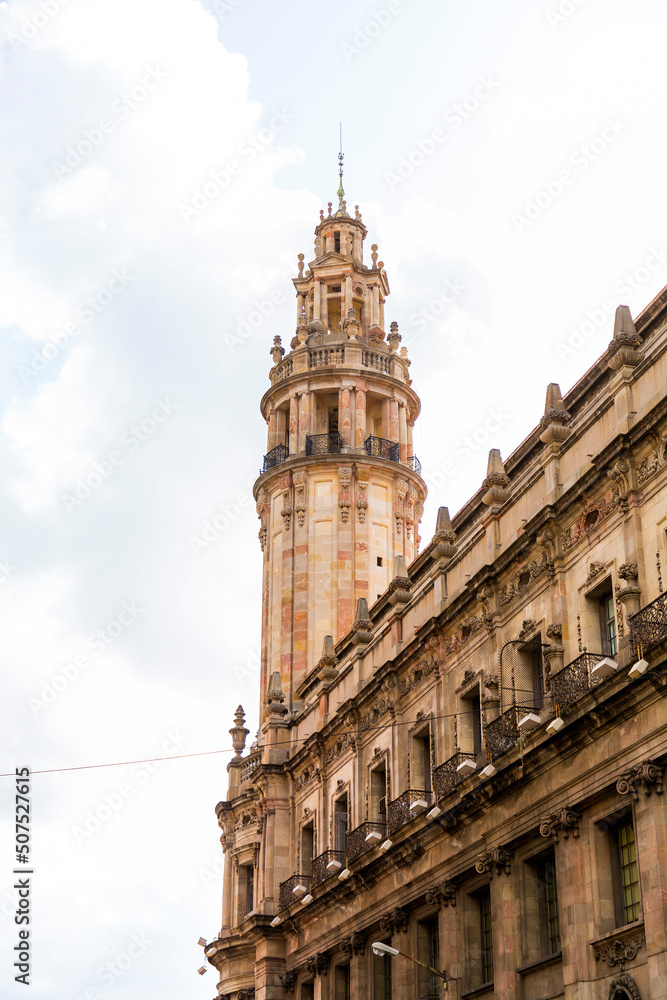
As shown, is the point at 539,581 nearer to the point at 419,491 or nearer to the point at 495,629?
the point at 495,629

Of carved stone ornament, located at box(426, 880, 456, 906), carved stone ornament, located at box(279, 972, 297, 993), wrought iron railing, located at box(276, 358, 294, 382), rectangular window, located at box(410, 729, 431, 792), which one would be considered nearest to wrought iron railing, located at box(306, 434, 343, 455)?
wrought iron railing, located at box(276, 358, 294, 382)

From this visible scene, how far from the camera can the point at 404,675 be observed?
36219 mm

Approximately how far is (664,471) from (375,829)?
1488cm

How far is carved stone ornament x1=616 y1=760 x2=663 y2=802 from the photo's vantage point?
23281 millimetres

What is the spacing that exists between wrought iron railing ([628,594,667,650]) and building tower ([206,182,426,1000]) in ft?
66.1

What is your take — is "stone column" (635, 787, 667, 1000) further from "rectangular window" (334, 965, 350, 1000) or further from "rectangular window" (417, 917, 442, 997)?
"rectangular window" (334, 965, 350, 1000)

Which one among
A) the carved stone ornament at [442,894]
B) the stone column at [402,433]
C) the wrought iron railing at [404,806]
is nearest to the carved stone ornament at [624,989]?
the carved stone ornament at [442,894]

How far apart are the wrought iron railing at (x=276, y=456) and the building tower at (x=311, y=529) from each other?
0.06 metres

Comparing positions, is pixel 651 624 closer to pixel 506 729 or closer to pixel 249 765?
pixel 506 729

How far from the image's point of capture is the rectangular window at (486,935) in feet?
96.9

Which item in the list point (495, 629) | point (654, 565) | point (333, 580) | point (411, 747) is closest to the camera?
point (654, 565)

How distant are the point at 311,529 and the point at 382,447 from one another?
15.3ft

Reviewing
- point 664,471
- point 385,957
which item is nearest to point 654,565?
point 664,471

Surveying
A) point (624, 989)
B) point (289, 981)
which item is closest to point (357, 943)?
point (289, 981)
